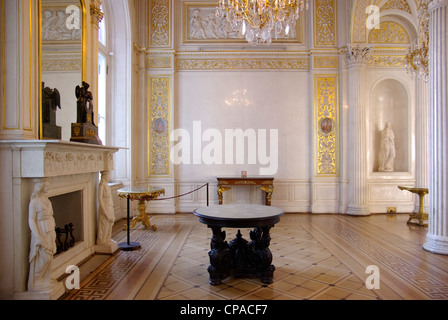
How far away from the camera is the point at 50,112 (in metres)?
4.26

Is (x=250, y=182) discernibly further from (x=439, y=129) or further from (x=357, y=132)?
(x=439, y=129)

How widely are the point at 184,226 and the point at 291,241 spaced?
2525 mm

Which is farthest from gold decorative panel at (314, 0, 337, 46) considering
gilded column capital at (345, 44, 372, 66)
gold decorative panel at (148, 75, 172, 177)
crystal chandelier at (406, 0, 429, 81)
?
gold decorative panel at (148, 75, 172, 177)

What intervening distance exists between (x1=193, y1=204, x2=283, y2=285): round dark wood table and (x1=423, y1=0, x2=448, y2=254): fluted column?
295 centimetres

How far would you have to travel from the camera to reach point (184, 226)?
7.25 metres

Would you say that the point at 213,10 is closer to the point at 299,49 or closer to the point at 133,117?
the point at 299,49

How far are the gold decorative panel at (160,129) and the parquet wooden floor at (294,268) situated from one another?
90.9 inches

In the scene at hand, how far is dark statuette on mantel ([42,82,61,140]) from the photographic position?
13.7ft

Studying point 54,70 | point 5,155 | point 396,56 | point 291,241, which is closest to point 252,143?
point 291,241

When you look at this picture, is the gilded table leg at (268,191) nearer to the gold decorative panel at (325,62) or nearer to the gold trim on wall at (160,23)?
the gold decorative panel at (325,62)

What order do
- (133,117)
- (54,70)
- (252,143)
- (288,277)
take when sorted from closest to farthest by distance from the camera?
(288,277) → (54,70) → (133,117) → (252,143)

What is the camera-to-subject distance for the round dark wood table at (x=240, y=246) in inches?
154

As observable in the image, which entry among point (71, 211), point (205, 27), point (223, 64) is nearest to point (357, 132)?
point (223, 64)

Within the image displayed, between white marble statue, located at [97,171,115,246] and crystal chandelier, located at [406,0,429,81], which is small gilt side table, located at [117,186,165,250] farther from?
crystal chandelier, located at [406,0,429,81]
